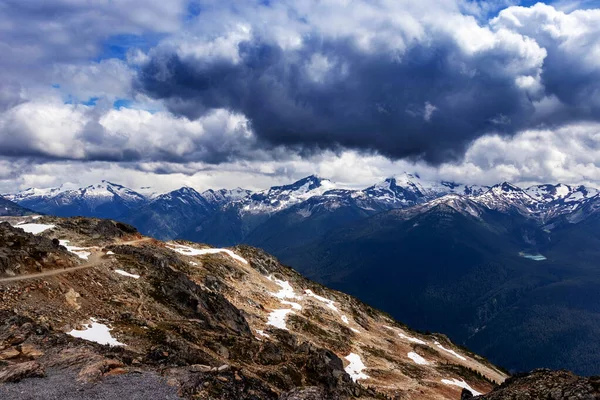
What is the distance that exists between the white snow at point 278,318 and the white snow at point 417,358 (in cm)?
3469

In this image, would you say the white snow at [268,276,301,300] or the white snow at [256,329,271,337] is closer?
the white snow at [256,329,271,337]

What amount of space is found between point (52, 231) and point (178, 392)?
87.0 meters

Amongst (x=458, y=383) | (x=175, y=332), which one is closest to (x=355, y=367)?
(x=458, y=383)

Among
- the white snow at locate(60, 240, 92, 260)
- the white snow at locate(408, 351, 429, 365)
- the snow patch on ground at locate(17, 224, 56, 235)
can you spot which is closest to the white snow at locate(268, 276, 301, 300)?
the white snow at locate(408, 351, 429, 365)

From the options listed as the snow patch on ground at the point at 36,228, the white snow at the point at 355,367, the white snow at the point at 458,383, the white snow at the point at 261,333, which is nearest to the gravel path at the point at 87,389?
the white snow at the point at 261,333

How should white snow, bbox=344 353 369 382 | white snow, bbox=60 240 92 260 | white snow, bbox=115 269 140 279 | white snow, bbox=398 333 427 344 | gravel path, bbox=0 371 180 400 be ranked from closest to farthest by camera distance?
gravel path, bbox=0 371 180 400, white snow, bbox=115 269 140 279, white snow, bbox=60 240 92 260, white snow, bbox=344 353 369 382, white snow, bbox=398 333 427 344

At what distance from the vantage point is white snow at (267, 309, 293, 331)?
93.6 metres

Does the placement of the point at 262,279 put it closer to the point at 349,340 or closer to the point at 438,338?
the point at 349,340

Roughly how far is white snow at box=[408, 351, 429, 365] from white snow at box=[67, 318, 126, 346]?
84.9 meters

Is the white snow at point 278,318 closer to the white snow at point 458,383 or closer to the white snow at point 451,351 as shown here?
the white snow at point 458,383

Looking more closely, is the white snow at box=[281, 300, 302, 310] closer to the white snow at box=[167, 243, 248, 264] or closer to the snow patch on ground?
the white snow at box=[167, 243, 248, 264]

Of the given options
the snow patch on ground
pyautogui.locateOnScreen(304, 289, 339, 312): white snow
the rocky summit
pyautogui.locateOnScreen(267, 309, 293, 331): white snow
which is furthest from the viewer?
pyautogui.locateOnScreen(304, 289, 339, 312): white snow

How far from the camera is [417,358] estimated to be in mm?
112125

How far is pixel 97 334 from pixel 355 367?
56758mm
